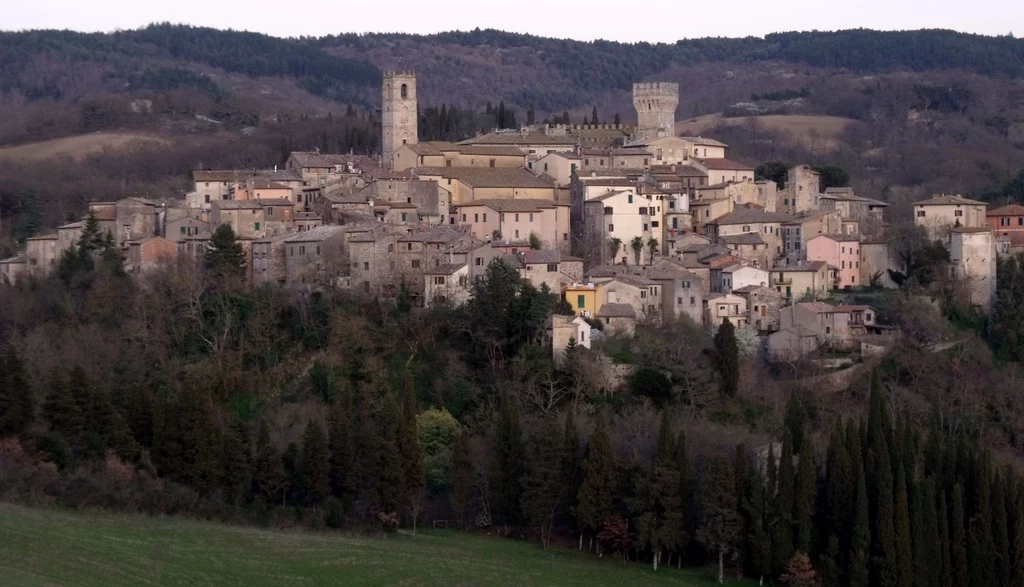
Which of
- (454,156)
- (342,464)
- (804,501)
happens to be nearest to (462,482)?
(342,464)

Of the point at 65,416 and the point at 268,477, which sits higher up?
the point at 65,416

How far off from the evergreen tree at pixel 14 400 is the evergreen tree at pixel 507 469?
9602 millimetres

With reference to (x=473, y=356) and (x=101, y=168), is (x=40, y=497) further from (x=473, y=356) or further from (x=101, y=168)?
(x=101, y=168)

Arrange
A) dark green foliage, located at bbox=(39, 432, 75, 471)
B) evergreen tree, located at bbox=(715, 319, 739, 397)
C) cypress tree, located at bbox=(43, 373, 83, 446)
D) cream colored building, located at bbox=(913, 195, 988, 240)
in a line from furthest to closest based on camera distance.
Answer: cream colored building, located at bbox=(913, 195, 988, 240) → evergreen tree, located at bbox=(715, 319, 739, 397) → cypress tree, located at bbox=(43, 373, 83, 446) → dark green foliage, located at bbox=(39, 432, 75, 471)

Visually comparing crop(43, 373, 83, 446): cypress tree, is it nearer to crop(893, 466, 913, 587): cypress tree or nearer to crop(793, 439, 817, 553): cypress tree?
crop(793, 439, 817, 553): cypress tree

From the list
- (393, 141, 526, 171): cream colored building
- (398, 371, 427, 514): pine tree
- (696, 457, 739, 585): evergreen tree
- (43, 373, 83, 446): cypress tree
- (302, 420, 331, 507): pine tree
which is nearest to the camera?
(696, 457, 739, 585): evergreen tree

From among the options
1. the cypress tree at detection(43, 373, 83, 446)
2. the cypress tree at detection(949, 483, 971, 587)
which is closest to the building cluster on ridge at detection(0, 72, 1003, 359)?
the cypress tree at detection(949, 483, 971, 587)

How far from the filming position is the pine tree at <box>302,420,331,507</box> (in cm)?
3744

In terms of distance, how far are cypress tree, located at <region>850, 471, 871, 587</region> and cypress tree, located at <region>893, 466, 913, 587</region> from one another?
0.57m

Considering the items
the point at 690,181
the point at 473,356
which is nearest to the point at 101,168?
the point at 690,181

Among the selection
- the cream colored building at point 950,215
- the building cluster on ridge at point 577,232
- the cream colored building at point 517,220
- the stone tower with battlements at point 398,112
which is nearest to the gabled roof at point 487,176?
the building cluster on ridge at point 577,232

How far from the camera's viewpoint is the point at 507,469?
38594 millimetres

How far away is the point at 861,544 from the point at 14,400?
16.9m

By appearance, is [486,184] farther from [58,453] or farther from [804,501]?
[58,453]
